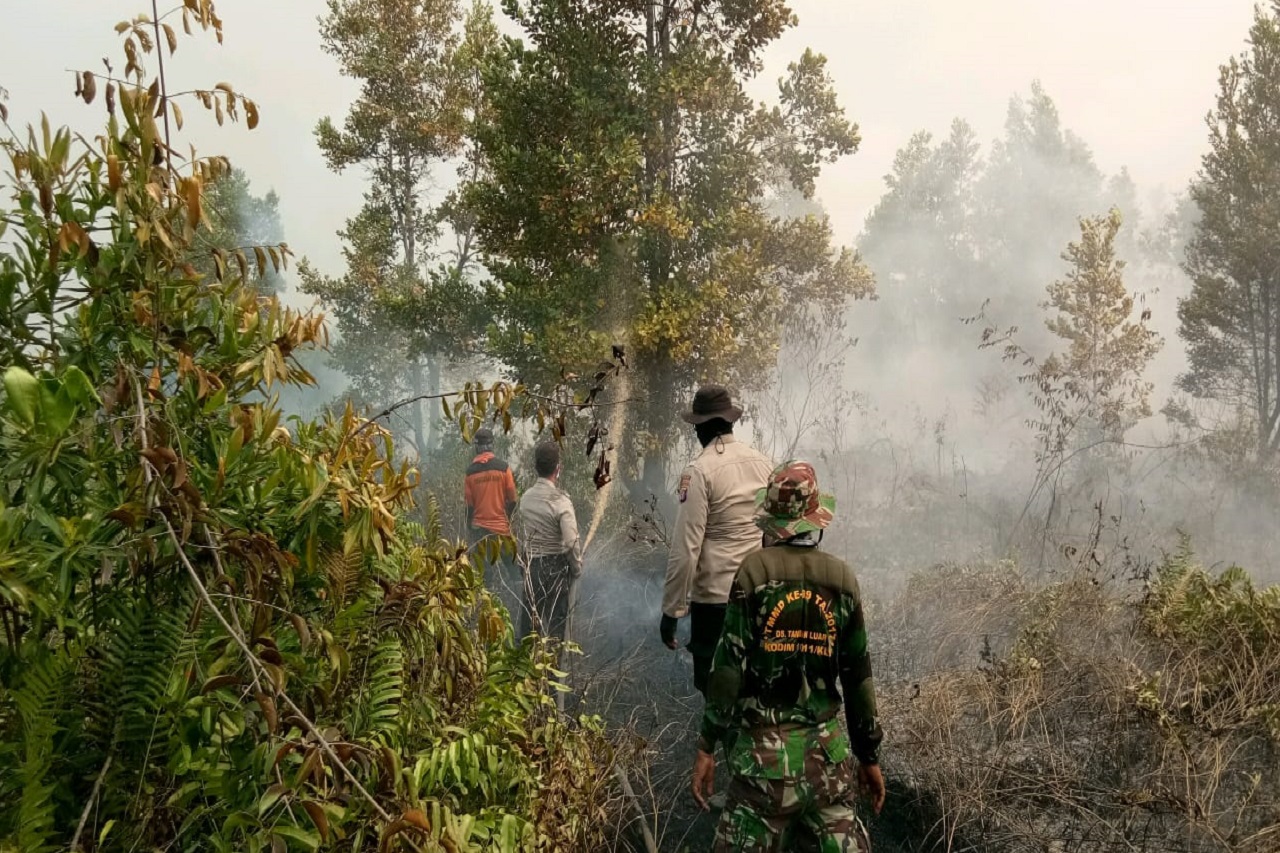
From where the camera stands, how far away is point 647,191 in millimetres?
10156

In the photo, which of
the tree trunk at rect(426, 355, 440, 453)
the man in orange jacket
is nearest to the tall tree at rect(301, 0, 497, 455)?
the tree trunk at rect(426, 355, 440, 453)

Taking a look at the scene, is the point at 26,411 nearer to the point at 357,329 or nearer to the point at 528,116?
the point at 528,116

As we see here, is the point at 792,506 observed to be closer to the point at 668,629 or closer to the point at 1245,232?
the point at 668,629

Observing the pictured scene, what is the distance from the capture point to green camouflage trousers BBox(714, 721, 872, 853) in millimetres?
2895

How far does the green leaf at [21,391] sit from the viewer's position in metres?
1.42

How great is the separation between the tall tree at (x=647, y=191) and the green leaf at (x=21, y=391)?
785 centimetres

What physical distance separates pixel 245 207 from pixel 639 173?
23.7m

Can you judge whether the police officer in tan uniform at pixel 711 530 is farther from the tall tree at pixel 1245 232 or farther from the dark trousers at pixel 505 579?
the tall tree at pixel 1245 232

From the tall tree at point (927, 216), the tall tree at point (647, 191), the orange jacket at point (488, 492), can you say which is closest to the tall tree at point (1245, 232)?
the tall tree at point (647, 191)

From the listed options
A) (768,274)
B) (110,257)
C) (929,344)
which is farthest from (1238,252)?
(929,344)

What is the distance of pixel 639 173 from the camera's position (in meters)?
10.2

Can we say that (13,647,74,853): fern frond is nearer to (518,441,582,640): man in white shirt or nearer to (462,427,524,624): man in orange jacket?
→ (518,441,582,640): man in white shirt

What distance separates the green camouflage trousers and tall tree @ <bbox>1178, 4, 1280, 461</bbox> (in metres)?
15.1

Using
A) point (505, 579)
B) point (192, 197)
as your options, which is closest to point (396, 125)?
point (505, 579)
